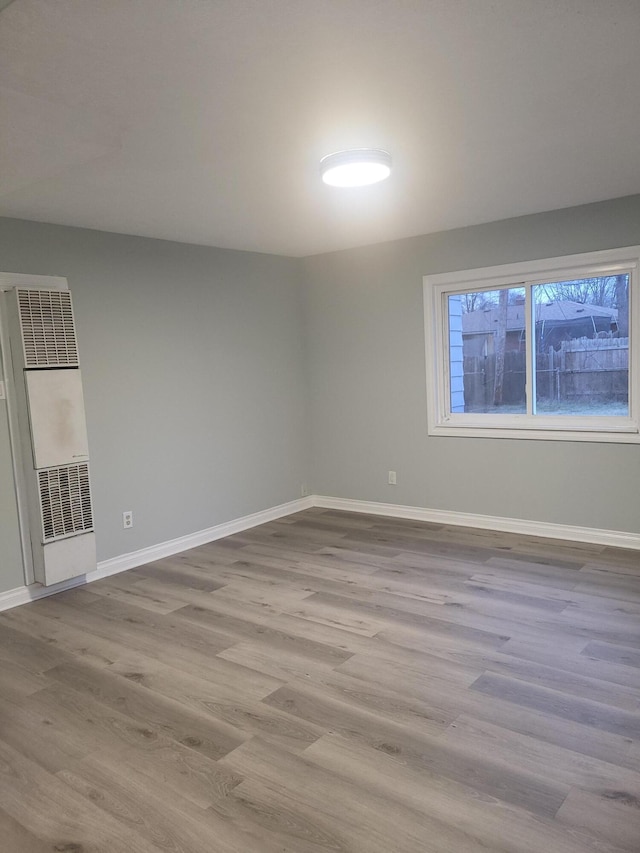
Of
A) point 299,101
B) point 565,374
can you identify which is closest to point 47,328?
point 299,101

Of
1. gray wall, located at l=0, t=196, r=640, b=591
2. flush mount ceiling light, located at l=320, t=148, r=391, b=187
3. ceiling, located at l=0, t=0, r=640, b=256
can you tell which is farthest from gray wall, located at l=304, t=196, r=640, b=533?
flush mount ceiling light, located at l=320, t=148, r=391, b=187

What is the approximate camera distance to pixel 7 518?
12.0ft

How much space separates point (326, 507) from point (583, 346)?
2.63 meters

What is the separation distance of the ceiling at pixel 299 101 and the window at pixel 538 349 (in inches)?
29.8

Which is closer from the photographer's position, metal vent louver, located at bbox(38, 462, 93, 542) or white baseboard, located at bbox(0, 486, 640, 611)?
metal vent louver, located at bbox(38, 462, 93, 542)

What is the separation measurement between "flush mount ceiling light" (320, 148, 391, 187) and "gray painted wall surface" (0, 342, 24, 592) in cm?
222

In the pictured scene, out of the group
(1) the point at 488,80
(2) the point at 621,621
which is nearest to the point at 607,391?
(2) the point at 621,621

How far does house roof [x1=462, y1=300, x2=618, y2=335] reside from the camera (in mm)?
4344

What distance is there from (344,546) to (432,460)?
107 centimetres

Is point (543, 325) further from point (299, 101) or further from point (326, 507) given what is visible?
point (299, 101)

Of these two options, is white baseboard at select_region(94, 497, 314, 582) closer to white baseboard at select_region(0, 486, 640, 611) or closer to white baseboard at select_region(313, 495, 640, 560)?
white baseboard at select_region(0, 486, 640, 611)

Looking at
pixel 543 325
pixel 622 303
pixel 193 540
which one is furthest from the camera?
pixel 193 540

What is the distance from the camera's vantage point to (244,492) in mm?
5188

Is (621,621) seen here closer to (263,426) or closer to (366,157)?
(366,157)
